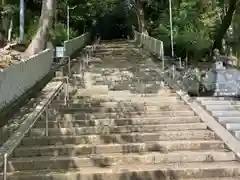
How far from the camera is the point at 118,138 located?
26.5ft

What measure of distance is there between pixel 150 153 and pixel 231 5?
55.6ft

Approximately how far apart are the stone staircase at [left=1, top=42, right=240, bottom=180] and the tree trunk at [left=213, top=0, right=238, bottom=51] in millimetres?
12443

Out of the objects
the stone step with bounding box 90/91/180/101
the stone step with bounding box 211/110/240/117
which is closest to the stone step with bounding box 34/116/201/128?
the stone step with bounding box 211/110/240/117

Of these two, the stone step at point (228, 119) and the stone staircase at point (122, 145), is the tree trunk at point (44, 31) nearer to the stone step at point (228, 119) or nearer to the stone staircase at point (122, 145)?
the stone staircase at point (122, 145)

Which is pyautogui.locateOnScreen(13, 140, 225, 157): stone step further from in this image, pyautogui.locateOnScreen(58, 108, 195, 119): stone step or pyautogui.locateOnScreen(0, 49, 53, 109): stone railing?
pyautogui.locateOnScreen(58, 108, 195, 119): stone step

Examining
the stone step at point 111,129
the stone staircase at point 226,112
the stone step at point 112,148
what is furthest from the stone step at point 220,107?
the stone step at point 112,148

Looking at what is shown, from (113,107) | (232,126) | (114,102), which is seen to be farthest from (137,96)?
(232,126)

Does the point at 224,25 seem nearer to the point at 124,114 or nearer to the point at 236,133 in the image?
the point at 124,114

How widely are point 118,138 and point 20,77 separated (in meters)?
3.61

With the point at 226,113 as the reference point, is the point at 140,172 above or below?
below

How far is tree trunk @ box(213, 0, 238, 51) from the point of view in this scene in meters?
22.5

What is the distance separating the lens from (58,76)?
592 inches

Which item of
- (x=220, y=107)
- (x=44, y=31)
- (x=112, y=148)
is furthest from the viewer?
(x=44, y=31)

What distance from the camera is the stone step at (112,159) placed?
22.6 ft
